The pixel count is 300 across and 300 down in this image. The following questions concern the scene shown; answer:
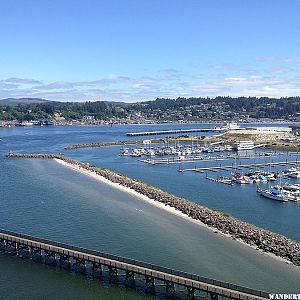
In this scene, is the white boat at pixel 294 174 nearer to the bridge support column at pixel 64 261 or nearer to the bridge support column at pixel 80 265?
the bridge support column at pixel 80 265

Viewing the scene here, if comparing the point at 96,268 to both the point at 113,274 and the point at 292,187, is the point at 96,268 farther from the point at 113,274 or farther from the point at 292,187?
the point at 292,187

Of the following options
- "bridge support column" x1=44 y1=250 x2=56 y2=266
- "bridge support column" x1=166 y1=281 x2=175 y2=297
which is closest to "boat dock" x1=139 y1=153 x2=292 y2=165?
"bridge support column" x1=44 y1=250 x2=56 y2=266

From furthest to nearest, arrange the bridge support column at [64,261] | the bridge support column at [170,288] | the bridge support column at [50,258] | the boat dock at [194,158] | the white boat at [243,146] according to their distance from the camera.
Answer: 1. the white boat at [243,146]
2. the boat dock at [194,158]
3. the bridge support column at [50,258]
4. the bridge support column at [64,261]
5. the bridge support column at [170,288]

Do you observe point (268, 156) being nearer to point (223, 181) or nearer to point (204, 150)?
point (204, 150)

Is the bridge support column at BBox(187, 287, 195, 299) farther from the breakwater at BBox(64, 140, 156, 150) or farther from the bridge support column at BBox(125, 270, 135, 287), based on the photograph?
the breakwater at BBox(64, 140, 156, 150)

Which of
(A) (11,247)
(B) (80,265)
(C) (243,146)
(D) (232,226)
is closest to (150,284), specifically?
(B) (80,265)

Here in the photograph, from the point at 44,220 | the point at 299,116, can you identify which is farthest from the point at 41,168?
the point at 299,116

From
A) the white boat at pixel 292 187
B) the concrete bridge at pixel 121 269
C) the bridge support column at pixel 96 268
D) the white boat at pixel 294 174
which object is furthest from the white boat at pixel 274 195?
the bridge support column at pixel 96 268
